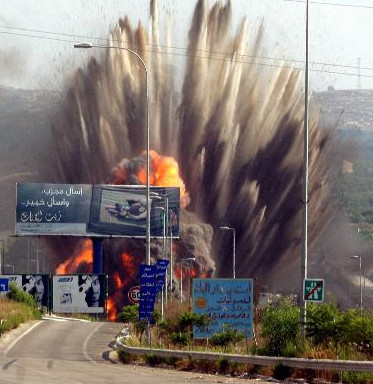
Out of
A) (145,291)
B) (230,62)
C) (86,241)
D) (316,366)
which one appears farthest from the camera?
(230,62)

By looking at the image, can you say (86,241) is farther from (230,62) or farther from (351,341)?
(351,341)

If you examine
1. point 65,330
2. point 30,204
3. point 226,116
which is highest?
point 226,116

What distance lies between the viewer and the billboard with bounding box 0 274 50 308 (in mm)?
101625

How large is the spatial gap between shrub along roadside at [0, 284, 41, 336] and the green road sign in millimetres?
28526

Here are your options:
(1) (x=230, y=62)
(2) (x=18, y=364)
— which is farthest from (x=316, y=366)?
(1) (x=230, y=62)

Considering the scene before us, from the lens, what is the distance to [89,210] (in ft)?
359

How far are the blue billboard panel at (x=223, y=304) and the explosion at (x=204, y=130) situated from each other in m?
85.7

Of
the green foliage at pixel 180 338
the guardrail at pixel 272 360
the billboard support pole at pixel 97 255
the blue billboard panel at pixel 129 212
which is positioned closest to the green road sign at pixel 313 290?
the guardrail at pixel 272 360

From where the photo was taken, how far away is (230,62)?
141 metres

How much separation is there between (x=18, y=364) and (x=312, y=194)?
108 meters

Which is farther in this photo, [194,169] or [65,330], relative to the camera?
[194,169]

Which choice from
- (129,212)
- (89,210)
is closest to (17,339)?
(89,210)

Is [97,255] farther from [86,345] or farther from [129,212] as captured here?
[86,345]

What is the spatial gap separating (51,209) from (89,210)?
3578mm
